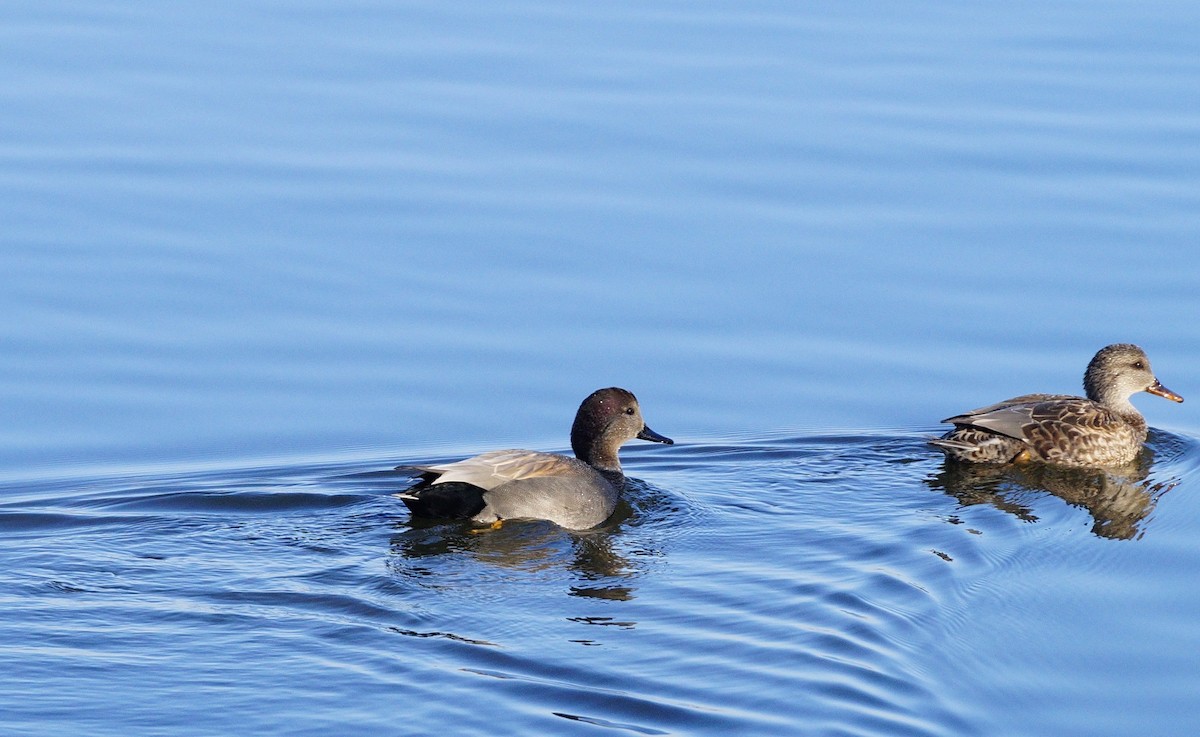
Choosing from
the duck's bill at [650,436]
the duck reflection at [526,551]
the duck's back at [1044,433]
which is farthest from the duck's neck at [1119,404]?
the duck reflection at [526,551]

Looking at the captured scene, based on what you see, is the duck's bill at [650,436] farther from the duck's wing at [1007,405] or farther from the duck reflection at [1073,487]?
the duck's wing at [1007,405]

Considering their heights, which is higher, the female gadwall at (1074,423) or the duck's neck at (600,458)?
the female gadwall at (1074,423)

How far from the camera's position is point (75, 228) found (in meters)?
14.9

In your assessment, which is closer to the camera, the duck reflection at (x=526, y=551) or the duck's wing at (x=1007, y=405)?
the duck reflection at (x=526, y=551)

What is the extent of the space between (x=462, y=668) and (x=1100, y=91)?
12.0 m

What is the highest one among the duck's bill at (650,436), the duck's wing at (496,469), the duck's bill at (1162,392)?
the duck's bill at (1162,392)

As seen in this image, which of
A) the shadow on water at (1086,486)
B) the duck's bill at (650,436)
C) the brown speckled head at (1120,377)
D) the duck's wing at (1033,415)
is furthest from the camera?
the brown speckled head at (1120,377)

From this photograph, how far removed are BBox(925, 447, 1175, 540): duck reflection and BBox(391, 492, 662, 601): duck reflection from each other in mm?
2156

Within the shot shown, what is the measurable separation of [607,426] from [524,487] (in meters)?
0.97

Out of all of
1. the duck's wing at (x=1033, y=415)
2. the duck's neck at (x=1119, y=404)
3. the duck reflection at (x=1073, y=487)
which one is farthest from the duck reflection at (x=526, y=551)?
the duck's neck at (x=1119, y=404)

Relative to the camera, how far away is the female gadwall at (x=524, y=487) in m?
10.8

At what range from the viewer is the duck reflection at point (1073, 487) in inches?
441

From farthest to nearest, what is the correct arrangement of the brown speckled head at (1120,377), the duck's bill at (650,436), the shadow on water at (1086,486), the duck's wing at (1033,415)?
the brown speckled head at (1120,377), the duck's wing at (1033,415), the duck's bill at (650,436), the shadow on water at (1086,486)

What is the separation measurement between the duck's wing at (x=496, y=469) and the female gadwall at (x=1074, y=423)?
2623 mm
